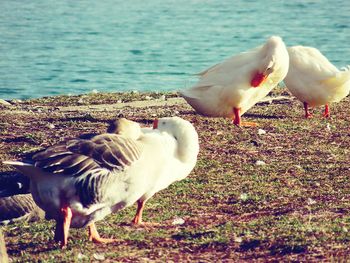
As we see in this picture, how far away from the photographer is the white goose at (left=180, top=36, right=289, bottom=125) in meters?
10.9

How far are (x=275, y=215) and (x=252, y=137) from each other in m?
3.05

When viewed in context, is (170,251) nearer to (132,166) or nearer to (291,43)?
(132,166)

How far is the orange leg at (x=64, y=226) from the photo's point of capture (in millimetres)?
6445

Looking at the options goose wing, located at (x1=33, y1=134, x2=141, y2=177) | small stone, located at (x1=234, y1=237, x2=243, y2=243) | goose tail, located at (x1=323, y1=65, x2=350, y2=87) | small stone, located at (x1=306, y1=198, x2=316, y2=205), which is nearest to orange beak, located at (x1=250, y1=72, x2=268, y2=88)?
goose tail, located at (x1=323, y1=65, x2=350, y2=87)

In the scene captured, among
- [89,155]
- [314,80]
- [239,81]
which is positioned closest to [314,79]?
[314,80]

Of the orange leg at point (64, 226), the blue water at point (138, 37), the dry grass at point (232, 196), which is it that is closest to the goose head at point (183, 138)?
the dry grass at point (232, 196)

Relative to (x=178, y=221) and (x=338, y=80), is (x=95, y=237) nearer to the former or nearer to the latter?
(x=178, y=221)

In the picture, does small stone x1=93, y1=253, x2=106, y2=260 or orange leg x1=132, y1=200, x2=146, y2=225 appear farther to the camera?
orange leg x1=132, y1=200, x2=146, y2=225

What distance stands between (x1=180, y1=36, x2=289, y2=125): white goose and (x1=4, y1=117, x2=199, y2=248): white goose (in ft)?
→ 13.3

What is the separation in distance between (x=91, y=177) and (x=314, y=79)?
5898 mm

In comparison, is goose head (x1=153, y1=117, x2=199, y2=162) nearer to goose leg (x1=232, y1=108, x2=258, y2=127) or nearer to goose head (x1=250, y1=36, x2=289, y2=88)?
goose head (x1=250, y1=36, x2=289, y2=88)

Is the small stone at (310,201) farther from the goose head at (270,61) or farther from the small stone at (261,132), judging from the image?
the goose head at (270,61)

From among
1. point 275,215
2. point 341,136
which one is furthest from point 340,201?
point 341,136

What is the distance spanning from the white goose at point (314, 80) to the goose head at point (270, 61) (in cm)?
82
